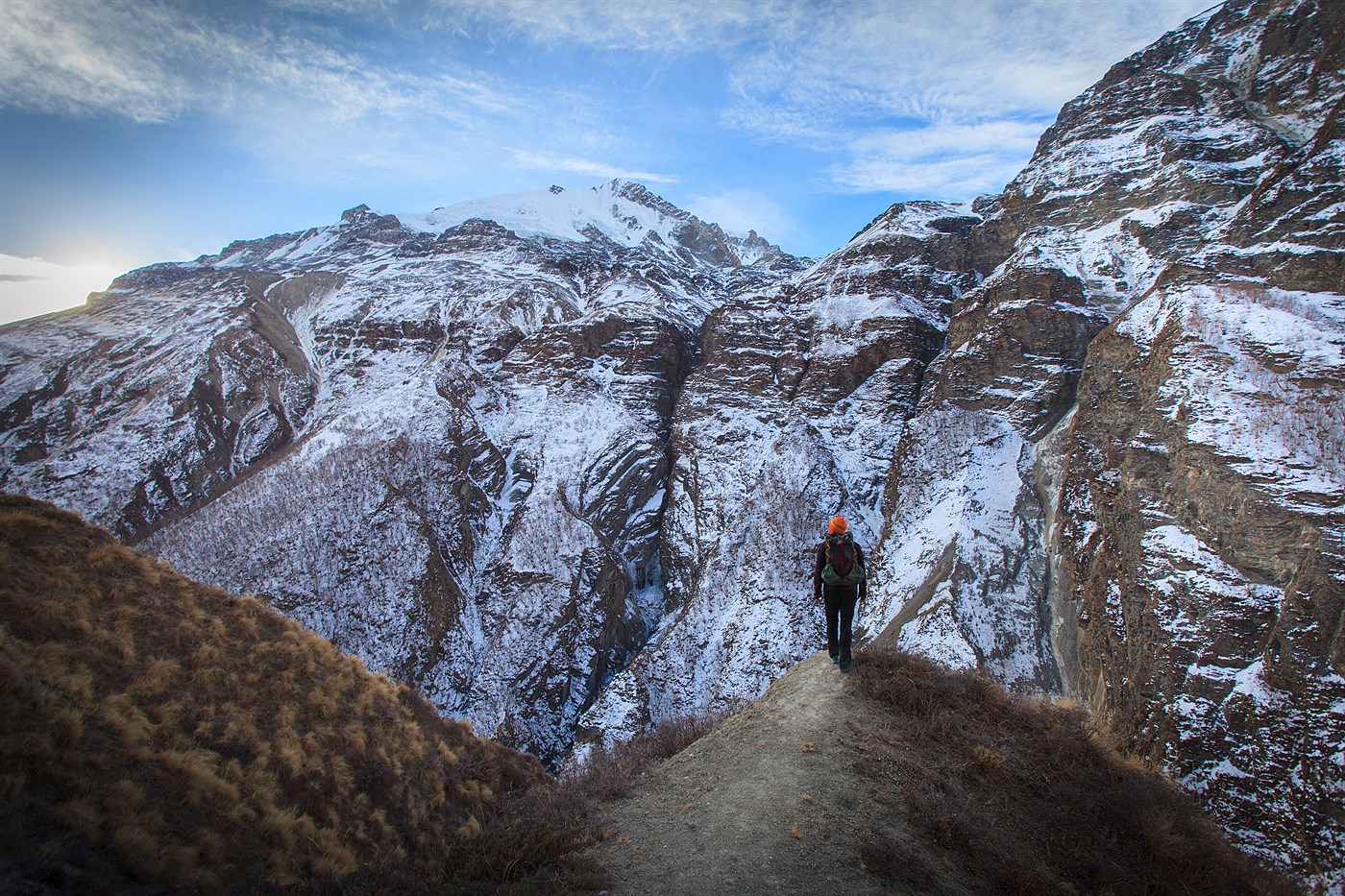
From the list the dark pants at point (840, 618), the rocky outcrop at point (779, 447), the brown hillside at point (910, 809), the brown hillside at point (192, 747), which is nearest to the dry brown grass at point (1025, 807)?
the brown hillside at point (910, 809)

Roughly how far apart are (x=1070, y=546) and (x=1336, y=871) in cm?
1941

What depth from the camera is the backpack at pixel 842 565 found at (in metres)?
10.0

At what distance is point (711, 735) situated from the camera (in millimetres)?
10164

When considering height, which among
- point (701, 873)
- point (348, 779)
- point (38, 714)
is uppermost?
point (38, 714)

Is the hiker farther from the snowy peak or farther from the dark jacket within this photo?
the snowy peak

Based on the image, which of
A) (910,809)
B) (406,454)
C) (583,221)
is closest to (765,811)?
(910,809)

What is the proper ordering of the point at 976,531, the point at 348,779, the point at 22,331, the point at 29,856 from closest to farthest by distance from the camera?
the point at 29,856, the point at 348,779, the point at 976,531, the point at 22,331

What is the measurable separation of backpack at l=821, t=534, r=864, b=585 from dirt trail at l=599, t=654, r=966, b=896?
1.77m

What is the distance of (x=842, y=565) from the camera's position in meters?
10.0

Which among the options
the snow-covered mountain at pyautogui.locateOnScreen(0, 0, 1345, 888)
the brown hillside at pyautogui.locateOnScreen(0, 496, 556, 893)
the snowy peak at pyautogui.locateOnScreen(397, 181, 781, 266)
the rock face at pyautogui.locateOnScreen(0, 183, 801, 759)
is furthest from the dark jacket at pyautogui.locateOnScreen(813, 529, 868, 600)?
the snowy peak at pyautogui.locateOnScreen(397, 181, 781, 266)

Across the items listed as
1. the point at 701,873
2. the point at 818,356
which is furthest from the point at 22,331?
the point at 701,873

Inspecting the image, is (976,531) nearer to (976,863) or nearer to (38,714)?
(976,863)

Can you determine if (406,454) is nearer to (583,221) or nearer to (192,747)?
(192,747)

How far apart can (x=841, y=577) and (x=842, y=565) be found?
0.20m
